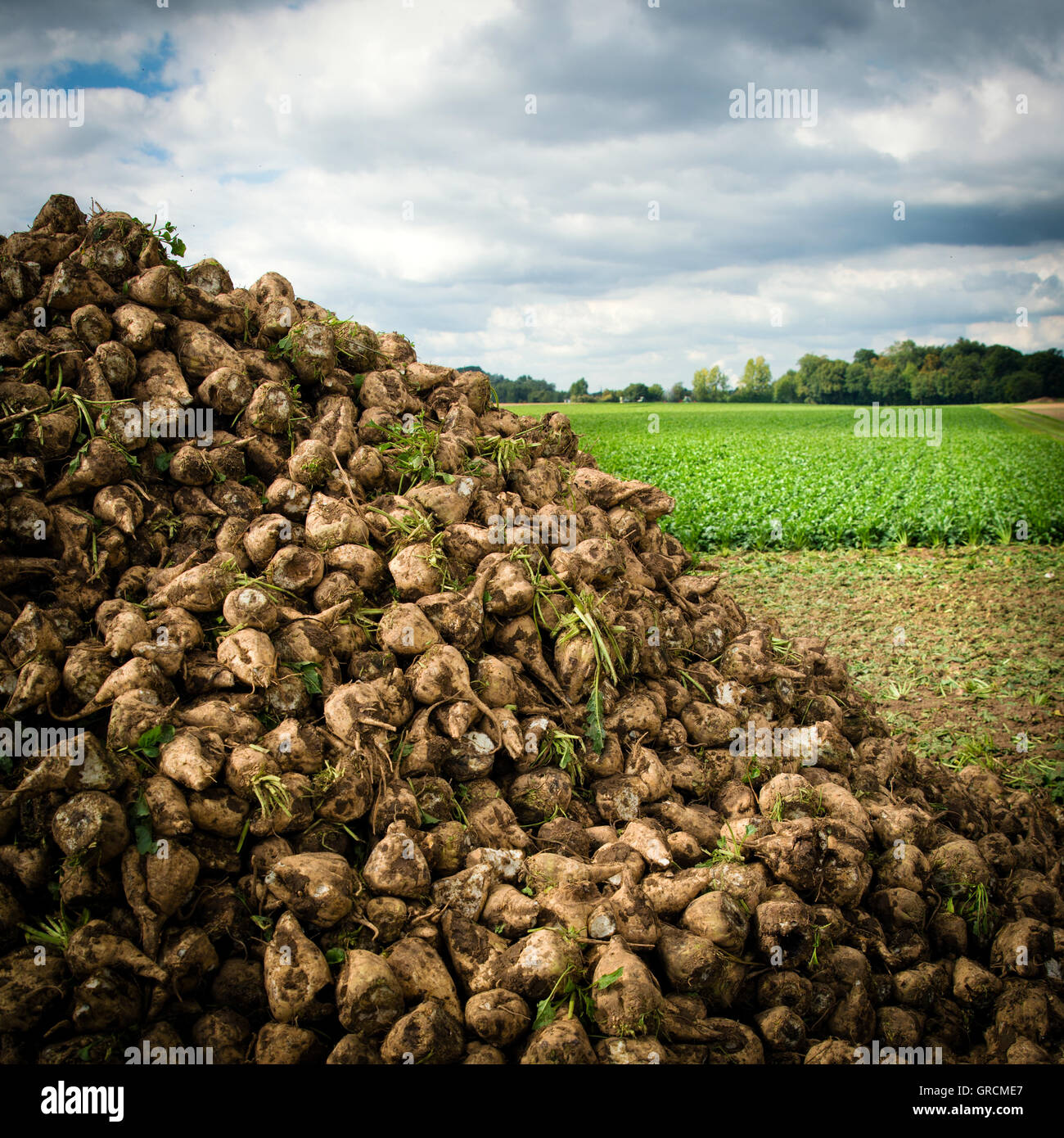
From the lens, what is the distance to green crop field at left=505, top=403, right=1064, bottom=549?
14.3m

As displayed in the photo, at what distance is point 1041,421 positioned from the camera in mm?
44875

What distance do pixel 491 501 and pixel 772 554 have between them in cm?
1034

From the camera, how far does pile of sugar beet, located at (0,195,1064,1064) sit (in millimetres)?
2742

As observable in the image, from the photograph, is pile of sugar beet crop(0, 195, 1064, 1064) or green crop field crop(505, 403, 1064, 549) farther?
green crop field crop(505, 403, 1064, 549)

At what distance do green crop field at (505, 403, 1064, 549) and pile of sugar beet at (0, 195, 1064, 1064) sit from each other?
411cm

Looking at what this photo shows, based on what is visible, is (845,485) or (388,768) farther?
(845,485)

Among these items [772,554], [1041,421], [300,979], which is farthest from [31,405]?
[1041,421]

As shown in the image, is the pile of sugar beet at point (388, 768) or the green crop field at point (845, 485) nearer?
the pile of sugar beet at point (388, 768)

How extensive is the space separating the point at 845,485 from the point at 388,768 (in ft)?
59.1

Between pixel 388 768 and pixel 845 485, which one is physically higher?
pixel 845 485

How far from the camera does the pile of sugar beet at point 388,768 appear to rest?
2742mm

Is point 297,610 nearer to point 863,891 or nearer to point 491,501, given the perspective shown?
point 491,501

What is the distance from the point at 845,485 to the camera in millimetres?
18984

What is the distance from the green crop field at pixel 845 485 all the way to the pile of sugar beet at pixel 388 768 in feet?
13.5
